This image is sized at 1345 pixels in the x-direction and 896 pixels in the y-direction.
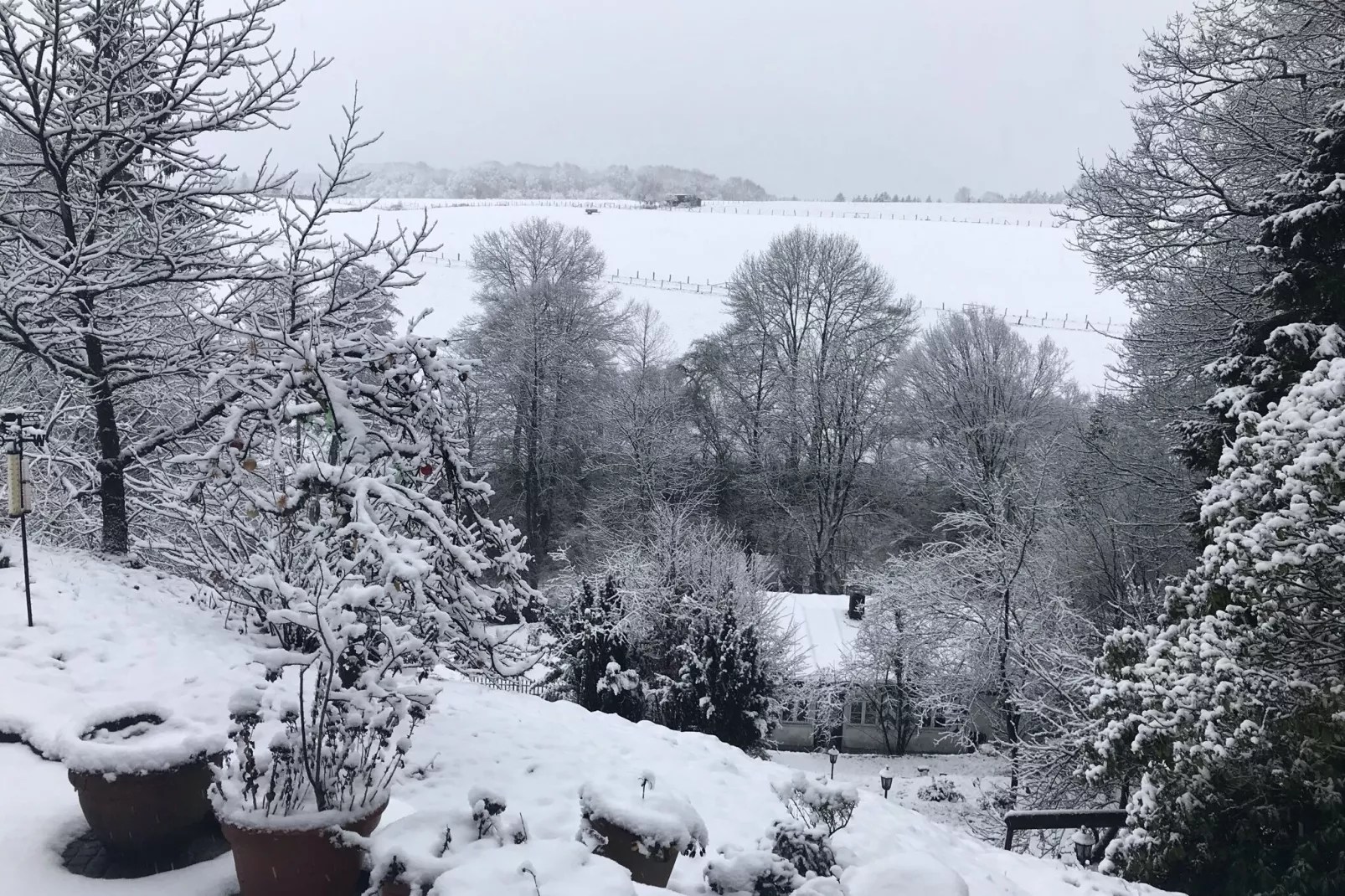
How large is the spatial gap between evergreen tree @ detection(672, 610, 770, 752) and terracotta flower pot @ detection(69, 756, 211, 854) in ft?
33.5

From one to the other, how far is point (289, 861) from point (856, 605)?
18.6 meters

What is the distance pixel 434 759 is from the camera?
5.02 m

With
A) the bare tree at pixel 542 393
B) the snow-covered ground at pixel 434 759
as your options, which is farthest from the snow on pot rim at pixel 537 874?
the bare tree at pixel 542 393

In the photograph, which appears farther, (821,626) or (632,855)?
(821,626)

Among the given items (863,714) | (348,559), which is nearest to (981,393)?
(863,714)

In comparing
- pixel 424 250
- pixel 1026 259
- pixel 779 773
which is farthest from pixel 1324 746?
pixel 1026 259

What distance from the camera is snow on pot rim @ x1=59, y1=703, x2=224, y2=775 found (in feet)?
11.1

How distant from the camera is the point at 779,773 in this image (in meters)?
6.45

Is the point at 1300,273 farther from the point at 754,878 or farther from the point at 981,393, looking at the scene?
the point at 981,393

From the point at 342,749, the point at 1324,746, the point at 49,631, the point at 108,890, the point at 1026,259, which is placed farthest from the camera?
the point at 1026,259

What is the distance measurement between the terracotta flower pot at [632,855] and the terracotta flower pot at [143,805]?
1706 millimetres

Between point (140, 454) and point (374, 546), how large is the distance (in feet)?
21.6

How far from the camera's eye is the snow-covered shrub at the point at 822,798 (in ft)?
14.0

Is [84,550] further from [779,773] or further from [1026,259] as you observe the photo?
[1026,259]
